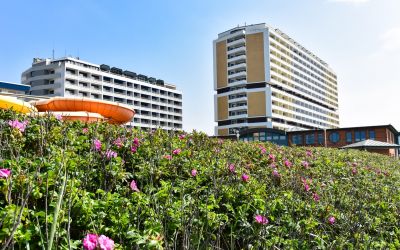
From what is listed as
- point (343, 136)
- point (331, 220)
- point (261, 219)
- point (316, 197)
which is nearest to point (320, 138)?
point (343, 136)

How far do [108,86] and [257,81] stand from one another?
118 ft

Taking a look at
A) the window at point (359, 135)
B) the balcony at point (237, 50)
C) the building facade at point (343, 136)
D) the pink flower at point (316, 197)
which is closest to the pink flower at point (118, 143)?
the pink flower at point (316, 197)

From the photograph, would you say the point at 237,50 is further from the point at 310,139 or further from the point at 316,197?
the point at 316,197

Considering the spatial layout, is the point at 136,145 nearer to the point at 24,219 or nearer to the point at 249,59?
the point at 24,219

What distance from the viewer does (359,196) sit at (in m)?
5.33

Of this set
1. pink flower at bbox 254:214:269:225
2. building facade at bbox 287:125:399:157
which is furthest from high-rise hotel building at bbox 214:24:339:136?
pink flower at bbox 254:214:269:225

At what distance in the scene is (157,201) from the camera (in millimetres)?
2926

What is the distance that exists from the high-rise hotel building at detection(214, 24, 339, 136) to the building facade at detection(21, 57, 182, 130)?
1694 centimetres

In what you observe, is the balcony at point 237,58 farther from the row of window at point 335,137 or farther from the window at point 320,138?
the window at point 320,138

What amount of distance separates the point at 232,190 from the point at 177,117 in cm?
10619

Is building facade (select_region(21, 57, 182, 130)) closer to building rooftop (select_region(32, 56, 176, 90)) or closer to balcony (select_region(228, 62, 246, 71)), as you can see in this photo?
building rooftop (select_region(32, 56, 176, 90))

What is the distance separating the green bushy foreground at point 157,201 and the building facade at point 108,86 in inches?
2528

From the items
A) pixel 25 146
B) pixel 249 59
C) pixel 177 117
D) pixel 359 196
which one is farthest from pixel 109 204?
pixel 177 117

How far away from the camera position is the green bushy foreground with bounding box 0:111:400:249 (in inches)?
89.1
